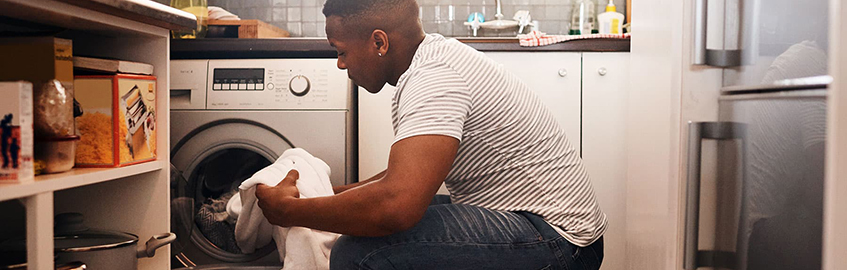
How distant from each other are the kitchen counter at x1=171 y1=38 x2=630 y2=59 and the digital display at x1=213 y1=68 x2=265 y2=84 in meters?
0.07

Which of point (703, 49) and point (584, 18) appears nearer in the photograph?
point (703, 49)

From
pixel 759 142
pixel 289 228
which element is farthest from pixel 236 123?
pixel 759 142

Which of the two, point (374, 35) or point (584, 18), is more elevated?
point (584, 18)

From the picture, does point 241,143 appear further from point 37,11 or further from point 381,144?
point 37,11

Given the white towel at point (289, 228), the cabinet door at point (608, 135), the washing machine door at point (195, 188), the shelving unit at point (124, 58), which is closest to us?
the shelving unit at point (124, 58)

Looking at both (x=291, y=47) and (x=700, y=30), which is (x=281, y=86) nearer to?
(x=291, y=47)

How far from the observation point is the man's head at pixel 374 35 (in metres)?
1.34

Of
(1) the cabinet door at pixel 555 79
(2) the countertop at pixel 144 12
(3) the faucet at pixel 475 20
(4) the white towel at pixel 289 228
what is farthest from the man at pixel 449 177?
(3) the faucet at pixel 475 20

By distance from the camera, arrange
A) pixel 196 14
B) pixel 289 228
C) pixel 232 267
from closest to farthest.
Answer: pixel 289 228 → pixel 232 267 → pixel 196 14

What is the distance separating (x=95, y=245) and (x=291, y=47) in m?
0.96

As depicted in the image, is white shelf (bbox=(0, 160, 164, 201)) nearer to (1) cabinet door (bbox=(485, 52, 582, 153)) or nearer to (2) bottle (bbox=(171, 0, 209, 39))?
(2) bottle (bbox=(171, 0, 209, 39))

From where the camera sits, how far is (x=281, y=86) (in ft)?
6.53

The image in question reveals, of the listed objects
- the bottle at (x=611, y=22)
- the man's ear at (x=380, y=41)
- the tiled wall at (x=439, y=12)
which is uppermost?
the tiled wall at (x=439, y=12)

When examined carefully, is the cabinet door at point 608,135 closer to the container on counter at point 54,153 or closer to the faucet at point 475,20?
the faucet at point 475,20
